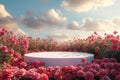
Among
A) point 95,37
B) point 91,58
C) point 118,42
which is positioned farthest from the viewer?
point 95,37

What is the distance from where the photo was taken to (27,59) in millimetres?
8484

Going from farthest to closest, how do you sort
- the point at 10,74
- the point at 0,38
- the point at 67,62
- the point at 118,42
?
the point at 0,38, the point at 118,42, the point at 67,62, the point at 10,74

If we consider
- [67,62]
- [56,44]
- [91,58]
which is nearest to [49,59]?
[67,62]

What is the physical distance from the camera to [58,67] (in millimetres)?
6363

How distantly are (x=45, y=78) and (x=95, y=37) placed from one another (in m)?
6.14

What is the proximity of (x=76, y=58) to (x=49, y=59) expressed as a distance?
741 mm

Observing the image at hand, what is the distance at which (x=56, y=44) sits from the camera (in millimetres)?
12641

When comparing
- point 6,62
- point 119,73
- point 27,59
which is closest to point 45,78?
point 119,73

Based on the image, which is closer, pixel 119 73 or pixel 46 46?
pixel 119 73

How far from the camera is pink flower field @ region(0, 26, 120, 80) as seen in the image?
5879 mm

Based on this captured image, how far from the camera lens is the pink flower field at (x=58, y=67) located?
5879mm

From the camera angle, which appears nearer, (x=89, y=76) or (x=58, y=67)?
(x=89, y=76)

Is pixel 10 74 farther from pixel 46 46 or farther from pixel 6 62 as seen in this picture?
pixel 46 46

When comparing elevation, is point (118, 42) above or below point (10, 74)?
above
